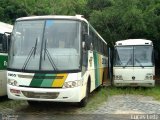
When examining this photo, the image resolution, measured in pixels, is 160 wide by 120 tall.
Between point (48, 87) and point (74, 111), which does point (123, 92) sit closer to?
point (74, 111)

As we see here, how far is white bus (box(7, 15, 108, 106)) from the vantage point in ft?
37.0

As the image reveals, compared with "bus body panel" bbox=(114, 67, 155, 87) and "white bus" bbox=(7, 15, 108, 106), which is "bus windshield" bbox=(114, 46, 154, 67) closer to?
"bus body panel" bbox=(114, 67, 155, 87)

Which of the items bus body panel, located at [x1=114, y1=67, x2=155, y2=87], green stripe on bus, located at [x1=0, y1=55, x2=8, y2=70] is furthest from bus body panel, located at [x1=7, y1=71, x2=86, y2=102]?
bus body panel, located at [x1=114, y1=67, x2=155, y2=87]

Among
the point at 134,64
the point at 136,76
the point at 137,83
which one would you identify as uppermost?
the point at 134,64

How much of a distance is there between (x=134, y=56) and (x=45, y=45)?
8.92 metres

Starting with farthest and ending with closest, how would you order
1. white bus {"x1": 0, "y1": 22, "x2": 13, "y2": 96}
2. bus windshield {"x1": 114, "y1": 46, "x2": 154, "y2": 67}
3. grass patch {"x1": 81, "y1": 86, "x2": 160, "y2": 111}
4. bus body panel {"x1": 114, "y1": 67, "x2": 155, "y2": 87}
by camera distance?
bus windshield {"x1": 114, "y1": 46, "x2": 154, "y2": 67}, bus body panel {"x1": 114, "y1": 67, "x2": 155, "y2": 87}, grass patch {"x1": 81, "y1": 86, "x2": 160, "y2": 111}, white bus {"x1": 0, "y1": 22, "x2": 13, "y2": 96}

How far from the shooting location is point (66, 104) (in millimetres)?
13773

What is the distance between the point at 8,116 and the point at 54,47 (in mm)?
2494

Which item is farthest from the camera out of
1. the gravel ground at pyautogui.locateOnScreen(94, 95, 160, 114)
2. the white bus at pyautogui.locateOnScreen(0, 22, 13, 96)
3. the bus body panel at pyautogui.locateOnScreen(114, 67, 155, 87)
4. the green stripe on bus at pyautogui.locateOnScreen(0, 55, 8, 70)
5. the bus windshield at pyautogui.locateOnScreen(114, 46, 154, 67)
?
the bus windshield at pyautogui.locateOnScreen(114, 46, 154, 67)

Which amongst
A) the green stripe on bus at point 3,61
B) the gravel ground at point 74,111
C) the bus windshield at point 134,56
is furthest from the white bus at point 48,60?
the bus windshield at point 134,56

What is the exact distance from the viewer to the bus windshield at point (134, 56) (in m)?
19.6

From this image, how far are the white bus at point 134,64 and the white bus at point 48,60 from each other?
24.1 feet

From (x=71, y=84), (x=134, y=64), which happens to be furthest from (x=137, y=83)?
(x=71, y=84)

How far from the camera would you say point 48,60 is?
11.5 meters
